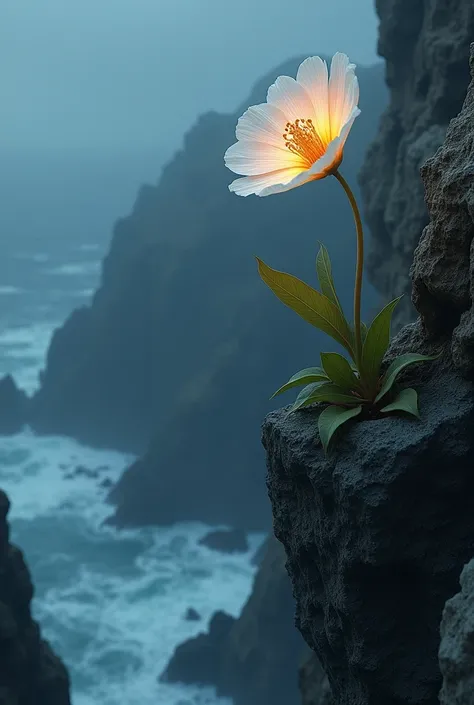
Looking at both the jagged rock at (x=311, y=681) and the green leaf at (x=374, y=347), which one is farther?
the jagged rock at (x=311, y=681)

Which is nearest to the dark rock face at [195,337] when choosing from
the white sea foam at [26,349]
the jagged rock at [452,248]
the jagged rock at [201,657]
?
the white sea foam at [26,349]

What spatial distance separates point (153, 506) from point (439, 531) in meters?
35.7

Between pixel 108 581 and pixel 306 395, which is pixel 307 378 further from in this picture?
pixel 108 581

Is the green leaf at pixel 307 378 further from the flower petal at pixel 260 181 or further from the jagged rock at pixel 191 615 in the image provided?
the jagged rock at pixel 191 615

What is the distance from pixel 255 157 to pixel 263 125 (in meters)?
0.11

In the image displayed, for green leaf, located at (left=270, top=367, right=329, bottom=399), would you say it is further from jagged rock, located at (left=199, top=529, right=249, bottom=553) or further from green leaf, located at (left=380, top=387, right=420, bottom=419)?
jagged rock, located at (left=199, top=529, right=249, bottom=553)

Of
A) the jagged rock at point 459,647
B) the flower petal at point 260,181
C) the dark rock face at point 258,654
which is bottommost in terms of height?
the jagged rock at point 459,647

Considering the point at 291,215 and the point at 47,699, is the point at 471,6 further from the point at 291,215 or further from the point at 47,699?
the point at 291,215

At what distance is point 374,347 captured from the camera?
260 centimetres

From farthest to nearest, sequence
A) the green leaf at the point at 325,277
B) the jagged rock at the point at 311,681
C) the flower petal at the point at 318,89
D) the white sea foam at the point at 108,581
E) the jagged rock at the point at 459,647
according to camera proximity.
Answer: the white sea foam at the point at 108,581 < the jagged rock at the point at 311,681 < the green leaf at the point at 325,277 < the flower petal at the point at 318,89 < the jagged rock at the point at 459,647

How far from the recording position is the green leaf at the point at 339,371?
8.31 feet

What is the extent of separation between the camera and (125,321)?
48594 mm

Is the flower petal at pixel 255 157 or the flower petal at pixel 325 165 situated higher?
the flower petal at pixel 255 157

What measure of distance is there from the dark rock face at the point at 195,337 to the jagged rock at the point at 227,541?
2.50m
